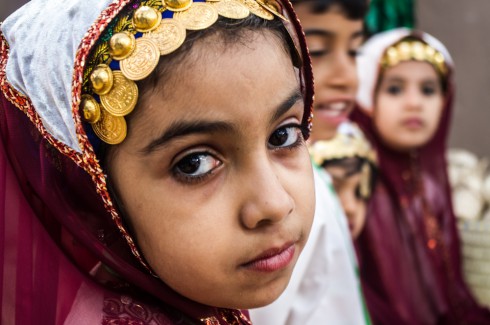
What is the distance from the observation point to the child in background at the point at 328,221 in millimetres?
1637

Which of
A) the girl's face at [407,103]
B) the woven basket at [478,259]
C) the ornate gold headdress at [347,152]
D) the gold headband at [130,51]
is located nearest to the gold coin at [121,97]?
the gold headband at [130,51]

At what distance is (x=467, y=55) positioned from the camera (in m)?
5.14

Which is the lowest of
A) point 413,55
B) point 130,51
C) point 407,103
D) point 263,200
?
point 407,103

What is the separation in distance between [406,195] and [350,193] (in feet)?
2.48

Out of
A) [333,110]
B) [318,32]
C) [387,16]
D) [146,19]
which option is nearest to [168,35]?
[146,19]

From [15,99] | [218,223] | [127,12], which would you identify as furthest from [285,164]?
[15,99]

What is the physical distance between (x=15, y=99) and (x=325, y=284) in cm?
100

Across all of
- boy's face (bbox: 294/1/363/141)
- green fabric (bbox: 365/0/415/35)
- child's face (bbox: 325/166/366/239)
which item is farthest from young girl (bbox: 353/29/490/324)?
boy's face (bbox: 294/1/363/141)

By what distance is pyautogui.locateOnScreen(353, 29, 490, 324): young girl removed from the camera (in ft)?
9.67

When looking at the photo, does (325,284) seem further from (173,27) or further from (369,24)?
(369,24)

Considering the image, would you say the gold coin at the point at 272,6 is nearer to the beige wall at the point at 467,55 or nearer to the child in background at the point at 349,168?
the child in background at the point at 349,168

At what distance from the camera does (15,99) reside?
3.26ft

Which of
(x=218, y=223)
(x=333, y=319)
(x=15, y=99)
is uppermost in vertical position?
(x=15, y=99)

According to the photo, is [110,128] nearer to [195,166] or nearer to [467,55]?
[195,166]
